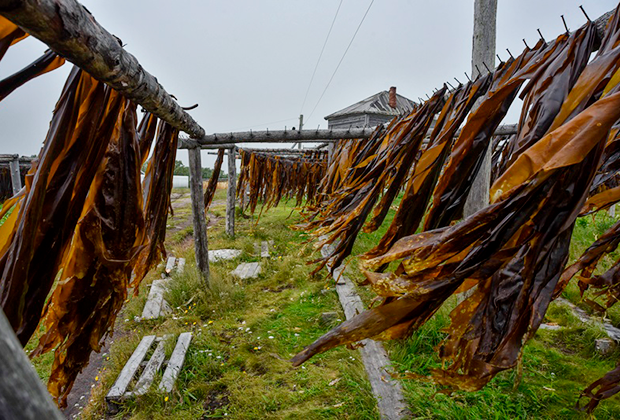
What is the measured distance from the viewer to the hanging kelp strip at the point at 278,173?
911cm

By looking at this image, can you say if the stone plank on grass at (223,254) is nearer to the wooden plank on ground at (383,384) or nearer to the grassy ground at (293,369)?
the grassy ground at (293,369)

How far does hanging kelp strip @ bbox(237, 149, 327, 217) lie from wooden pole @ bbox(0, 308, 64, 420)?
8.64 meters

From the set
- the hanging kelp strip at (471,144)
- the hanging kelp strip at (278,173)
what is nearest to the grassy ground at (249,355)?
the hanging kelp strip at (471,144)

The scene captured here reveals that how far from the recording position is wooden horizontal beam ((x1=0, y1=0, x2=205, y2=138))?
696 mm

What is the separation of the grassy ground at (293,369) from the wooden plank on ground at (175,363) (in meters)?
0.08

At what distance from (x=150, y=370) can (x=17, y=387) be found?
11.1ft

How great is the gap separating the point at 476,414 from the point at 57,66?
3.04 m

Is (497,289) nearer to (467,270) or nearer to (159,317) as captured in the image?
(467,270)

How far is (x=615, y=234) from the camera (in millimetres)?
1241

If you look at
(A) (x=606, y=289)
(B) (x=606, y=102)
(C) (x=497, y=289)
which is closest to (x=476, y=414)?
(A) (x=606, y=289)

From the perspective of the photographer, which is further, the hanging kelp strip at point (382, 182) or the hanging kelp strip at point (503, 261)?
the hanging kelp strip at point (382, 182)

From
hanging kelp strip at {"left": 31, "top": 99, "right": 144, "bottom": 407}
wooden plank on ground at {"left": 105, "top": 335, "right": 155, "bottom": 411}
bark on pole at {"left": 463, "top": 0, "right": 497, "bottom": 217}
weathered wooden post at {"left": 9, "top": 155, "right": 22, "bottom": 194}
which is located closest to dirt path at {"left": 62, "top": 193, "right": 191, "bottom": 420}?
wooden plank on ground at {"left": 105, "top": 335, "right": 155, "bottom": 411}

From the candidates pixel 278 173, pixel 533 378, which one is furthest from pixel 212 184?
pixel 533 378

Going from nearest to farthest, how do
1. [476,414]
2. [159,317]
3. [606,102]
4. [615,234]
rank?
1. [606,102]
2. [615,234]
3. [476,414]
4. [159,317]
